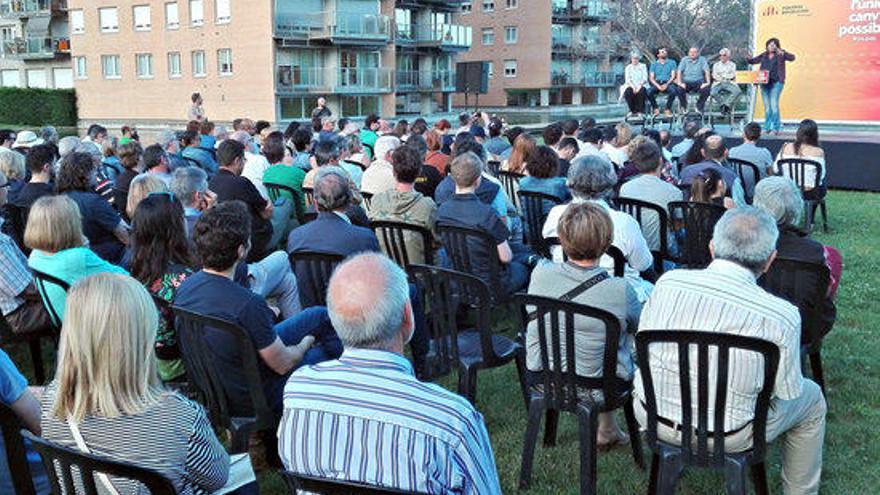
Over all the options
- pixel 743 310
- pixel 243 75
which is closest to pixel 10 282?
pixel 743 310

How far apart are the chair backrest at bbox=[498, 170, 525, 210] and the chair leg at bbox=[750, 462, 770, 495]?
4.19m

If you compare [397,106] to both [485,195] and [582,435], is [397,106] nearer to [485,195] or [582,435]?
[485,195]

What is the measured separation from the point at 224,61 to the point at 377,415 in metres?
39.2

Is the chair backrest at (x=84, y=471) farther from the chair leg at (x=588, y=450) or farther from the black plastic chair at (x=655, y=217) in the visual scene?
the black plastic chair at (x=655, y=217)

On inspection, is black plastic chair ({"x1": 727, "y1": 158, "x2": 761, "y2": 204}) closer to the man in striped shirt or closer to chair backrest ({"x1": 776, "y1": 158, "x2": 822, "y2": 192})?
chair backrest ({"x1": 776, "y1": 158, "x2": 822, "y2": 192})

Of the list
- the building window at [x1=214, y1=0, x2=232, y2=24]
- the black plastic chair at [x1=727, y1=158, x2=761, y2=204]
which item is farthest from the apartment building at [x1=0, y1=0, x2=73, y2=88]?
the black plastic chair at [x1=727, y1=158, x2=761, y2=204]

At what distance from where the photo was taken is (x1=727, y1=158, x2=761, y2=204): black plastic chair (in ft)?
29.5

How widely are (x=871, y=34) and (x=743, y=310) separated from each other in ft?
50.5

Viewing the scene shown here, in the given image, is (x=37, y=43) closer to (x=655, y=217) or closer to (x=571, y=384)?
(x=655, y=217)

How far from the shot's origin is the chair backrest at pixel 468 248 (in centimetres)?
506

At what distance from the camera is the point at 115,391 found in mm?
2217

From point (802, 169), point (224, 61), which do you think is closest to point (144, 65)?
point (224, 61)

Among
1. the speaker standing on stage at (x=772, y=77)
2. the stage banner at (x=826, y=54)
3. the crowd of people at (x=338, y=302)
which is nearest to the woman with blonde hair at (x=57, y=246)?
the crowd of people at (x=338, y=302)

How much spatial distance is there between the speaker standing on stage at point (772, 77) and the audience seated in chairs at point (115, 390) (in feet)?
48.5
